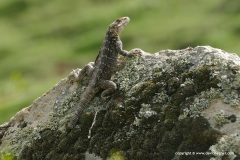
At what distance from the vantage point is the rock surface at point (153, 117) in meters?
7.34

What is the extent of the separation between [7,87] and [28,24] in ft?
39.3

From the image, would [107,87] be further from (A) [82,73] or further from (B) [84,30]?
(B) [84,30]

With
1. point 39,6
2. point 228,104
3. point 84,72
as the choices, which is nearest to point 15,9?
point 39,6

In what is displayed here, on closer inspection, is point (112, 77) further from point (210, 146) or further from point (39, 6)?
point (39, 6)

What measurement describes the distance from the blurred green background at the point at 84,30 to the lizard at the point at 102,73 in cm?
2075

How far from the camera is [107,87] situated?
904cm

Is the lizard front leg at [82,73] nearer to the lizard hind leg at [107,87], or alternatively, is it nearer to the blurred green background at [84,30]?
the lizard hind leg at [107,87]

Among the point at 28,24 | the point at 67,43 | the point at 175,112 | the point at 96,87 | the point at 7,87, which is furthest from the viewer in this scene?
the point at 28,24

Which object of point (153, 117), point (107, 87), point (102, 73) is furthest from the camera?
point (102, 73)

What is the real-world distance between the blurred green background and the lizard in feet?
68.1

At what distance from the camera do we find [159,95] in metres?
8.09

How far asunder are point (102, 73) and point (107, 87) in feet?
2.36

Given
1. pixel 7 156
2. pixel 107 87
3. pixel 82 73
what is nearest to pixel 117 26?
pixel 82 73

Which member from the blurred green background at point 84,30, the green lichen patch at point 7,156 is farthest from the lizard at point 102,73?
the blurred green background at point 84,30
